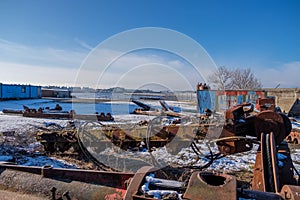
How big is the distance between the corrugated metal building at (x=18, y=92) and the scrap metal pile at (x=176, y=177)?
31853 millimetres

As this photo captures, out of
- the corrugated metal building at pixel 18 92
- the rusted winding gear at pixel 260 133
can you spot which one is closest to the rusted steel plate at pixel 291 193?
the rusted winding gear at pixel 260 133

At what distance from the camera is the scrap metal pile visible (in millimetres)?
1529

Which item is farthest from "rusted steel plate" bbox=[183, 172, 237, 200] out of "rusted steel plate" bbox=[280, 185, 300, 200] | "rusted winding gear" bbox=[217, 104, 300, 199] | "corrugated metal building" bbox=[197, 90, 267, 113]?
"corrugated metal building" bbox=[197, 90, 267, 113]

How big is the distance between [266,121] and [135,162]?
3.32 meters

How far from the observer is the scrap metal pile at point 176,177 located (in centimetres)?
153

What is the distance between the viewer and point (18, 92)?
33469 mm

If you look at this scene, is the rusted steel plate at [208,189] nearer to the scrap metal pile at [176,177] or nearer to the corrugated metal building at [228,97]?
the scrap metal pile at [176,177]

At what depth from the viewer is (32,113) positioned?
13.3m

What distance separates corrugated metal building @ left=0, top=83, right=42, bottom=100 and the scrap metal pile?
31.9 metres

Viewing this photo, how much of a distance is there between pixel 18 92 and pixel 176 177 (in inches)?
1386

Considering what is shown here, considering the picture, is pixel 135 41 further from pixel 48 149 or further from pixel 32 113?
pixel 32 113

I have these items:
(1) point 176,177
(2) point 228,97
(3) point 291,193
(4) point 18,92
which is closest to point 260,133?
(3) point 291,193

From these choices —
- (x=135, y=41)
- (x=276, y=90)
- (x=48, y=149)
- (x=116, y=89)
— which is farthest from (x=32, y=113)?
(x=276, y=90)

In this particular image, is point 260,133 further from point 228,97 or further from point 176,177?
point 228,97
